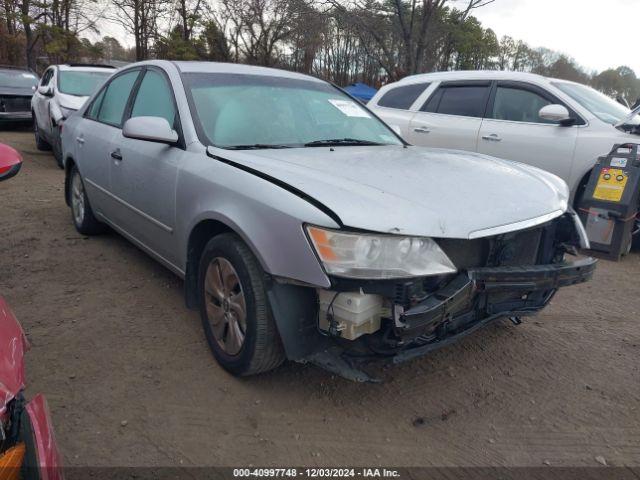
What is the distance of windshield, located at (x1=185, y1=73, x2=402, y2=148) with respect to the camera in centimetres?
304

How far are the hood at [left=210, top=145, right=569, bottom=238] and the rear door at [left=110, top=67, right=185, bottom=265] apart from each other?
47 centimetres

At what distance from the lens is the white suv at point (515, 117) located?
203 inches

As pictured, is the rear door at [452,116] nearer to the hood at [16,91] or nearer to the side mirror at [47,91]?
the side mirror at [47,91]

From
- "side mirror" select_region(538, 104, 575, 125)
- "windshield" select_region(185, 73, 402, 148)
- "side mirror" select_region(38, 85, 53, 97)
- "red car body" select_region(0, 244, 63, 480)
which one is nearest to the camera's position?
"red car body" select_region(0, 244, 63, 480)

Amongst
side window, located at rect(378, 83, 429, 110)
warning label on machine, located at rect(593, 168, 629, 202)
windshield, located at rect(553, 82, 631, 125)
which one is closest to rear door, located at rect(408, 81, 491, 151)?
side window, located at rect(378, 83, 429, 110)

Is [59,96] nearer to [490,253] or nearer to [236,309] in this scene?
[236,309]

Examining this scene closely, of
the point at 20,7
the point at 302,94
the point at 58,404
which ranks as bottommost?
the point at 58,404

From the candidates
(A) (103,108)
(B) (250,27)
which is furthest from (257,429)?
(B) (250,27)

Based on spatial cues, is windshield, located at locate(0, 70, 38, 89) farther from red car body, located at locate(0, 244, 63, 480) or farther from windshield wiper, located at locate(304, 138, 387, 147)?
red car body, located at locate(0, 244, 63, 480)

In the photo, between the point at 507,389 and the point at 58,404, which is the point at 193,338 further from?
the point at 507,389

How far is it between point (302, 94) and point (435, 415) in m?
2.26

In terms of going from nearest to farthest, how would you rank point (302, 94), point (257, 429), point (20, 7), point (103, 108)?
point (257, 429) < point (302, 94) < point (103, 108) < point (20, 7)

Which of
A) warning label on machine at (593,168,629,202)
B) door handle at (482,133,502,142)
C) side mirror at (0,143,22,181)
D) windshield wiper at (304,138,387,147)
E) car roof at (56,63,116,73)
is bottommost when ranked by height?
warning label on machine at (593,168,629,202)

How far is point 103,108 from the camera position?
4.44 metres
